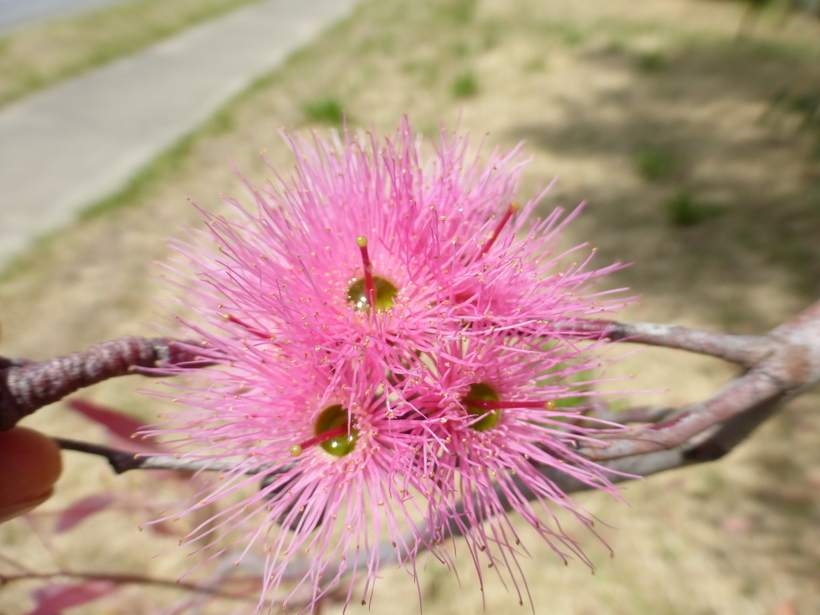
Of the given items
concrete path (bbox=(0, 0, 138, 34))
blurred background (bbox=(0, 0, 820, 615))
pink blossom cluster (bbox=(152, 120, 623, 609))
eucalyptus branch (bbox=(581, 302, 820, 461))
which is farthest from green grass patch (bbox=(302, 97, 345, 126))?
concrete path (bbox=(0, 0, 138, 34))

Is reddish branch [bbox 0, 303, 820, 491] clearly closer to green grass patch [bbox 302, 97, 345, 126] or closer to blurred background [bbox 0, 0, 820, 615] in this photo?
blurred background [bbox 0, 0, 820, 615]

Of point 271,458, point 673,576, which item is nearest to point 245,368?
point 271,458

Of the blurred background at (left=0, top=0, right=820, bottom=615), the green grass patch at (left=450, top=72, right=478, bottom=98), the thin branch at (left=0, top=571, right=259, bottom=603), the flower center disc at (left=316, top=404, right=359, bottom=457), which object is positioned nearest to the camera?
the flower center disc at (left=316, top=404, right=359, bottom=457)

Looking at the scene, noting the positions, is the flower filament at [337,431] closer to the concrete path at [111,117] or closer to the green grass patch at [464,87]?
the concrete path at [111,117]

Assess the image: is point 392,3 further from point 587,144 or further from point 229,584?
point 229,584

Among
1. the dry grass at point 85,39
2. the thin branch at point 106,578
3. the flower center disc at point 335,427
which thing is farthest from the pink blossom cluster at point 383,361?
the dry grass at point 85,39

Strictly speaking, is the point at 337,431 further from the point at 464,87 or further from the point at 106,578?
the point at 464,87
